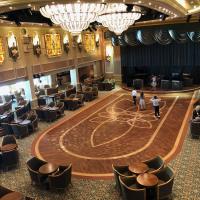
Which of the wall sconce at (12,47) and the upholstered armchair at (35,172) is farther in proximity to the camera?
the wall sconce at (12,47)

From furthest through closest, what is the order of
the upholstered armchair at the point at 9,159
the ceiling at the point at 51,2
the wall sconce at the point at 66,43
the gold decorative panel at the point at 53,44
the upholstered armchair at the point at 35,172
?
the wall sconce at the point at 66,43 < the gold decorative panel at the point at 53,44 < the upholstered armchair at the point at 9,159 < the upholstered armchair at the point at 35,172 < the ceiling at the point at 51,2

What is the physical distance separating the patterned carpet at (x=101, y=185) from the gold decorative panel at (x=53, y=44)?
10113 mm

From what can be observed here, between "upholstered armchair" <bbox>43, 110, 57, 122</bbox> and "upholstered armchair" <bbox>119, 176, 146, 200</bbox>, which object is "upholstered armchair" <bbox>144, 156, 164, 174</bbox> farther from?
→ "upholstered armchair" <bbox>43, 110, 57, 122</bbox>

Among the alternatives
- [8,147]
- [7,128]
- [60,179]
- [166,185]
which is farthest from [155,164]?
[7,128]

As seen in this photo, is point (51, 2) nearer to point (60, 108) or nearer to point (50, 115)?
point (50, 115)

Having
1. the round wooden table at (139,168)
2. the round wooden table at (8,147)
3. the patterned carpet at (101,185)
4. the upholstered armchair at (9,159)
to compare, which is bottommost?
the patterned carpet at (101,185)

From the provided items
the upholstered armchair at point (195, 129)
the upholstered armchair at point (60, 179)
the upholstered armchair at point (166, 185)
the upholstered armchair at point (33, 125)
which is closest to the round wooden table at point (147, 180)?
the upholstered armchair at point (166, 185)

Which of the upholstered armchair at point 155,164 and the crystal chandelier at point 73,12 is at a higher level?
the crystal chandelier at point 73,12

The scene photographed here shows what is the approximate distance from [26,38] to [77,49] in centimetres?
578

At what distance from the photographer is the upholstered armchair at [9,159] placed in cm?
890

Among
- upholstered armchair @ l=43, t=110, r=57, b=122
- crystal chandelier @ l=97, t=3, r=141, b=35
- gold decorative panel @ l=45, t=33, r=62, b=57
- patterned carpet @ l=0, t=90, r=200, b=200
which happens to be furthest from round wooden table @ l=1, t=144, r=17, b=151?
gold decorative panel @ l=45, t=33, r=62, b=57

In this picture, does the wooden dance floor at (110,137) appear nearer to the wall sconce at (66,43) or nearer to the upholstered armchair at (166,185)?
→ the upholstered armchair at (166,185)

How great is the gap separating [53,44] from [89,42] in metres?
4.93

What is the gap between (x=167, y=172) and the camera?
23.2 ft
